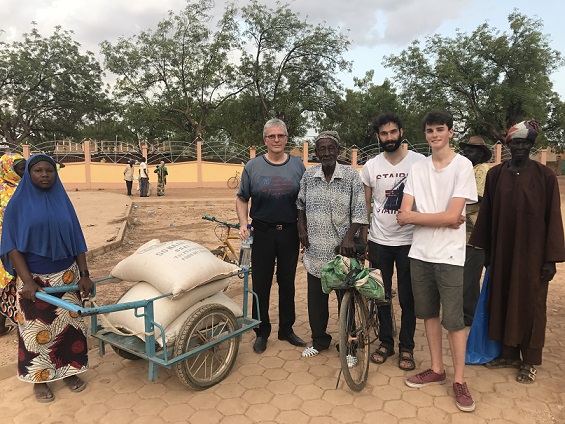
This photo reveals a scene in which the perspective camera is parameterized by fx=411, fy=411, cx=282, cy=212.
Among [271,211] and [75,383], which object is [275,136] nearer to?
[271,211]

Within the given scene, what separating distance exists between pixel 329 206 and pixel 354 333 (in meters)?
0.92

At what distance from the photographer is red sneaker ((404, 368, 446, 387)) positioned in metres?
2.89

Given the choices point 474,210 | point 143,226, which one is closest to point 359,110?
point 143,226

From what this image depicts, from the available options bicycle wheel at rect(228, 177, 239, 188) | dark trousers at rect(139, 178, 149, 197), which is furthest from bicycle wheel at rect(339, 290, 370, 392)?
bicycle wheel at rect(228, 177, 239, 188)

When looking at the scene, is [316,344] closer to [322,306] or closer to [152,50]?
[322,306]

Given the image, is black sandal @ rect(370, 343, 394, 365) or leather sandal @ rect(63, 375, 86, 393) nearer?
leather sandal @ rect(63, 375, 86, 393)

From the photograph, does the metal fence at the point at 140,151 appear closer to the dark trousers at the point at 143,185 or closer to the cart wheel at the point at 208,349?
the dark trousers at the point at 143,185

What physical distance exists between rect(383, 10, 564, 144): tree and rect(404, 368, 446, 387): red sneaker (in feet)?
89.0

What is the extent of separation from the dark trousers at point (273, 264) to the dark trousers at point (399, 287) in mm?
651

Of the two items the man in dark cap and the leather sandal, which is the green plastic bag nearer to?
the man in dark cap

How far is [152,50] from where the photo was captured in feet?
89.8

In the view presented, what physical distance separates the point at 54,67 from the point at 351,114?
20.8 metres

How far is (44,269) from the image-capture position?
9.13ft

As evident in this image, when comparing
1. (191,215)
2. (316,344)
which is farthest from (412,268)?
(191,215)
